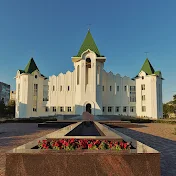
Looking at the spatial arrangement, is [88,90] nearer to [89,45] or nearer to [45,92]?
[89,45]

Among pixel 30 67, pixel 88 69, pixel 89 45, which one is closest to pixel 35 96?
pixel 30 67

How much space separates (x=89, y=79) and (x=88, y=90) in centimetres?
187

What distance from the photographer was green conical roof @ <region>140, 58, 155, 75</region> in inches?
1322

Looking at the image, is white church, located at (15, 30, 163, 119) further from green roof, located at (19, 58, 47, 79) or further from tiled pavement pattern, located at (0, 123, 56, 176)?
tiled pavement pattern, located at (0, 123, 56, 176)

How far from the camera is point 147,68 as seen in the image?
34.2m

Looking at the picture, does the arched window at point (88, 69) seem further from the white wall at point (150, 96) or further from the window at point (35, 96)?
the window at point (35, 96)

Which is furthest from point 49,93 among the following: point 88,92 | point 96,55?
point 96,55

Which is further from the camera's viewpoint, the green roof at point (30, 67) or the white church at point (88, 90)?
the green roof at point (30, 67)

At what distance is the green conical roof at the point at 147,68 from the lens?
110 ft

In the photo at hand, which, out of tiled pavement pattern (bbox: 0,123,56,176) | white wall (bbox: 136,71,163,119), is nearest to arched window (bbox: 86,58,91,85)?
white wall (bbox: 136,71,163,119)

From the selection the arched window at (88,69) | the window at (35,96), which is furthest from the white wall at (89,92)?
the window at (35,96)

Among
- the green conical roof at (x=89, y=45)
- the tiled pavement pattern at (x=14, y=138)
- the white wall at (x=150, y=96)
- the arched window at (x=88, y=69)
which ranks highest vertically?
the green conical roof at (x=89, y=45)

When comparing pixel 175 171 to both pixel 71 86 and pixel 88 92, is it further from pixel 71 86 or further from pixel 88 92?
pixel 71 86

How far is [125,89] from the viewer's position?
1357 inches
